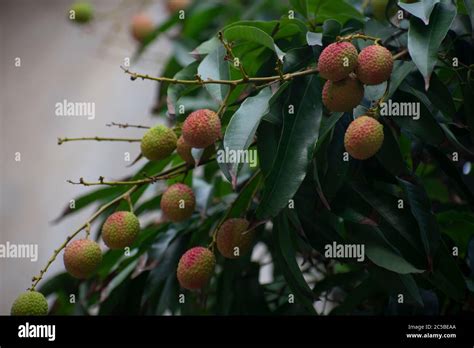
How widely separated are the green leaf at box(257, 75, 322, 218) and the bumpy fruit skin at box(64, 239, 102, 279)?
0.16m

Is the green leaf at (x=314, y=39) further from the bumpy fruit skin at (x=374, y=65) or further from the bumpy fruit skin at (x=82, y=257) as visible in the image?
the bumpy fruit skin at (x=82, y=257)

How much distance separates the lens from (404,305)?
0.80m

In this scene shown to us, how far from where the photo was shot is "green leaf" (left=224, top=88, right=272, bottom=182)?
0.65 m

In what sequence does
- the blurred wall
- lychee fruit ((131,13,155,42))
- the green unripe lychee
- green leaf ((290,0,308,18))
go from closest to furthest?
1. green leaf ((290,0,308,18))
2. the green unripe lychee
3. lychee fruit ((131,13,155,42))
4. the blurred wall

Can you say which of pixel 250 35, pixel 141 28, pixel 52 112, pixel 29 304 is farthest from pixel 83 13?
pixel 29 304

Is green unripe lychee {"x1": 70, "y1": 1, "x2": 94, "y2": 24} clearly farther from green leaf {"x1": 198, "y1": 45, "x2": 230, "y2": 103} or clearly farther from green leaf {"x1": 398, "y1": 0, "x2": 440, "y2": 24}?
green leaf {"x1": 398, "y1": 0, "x2": 440, "y2": 24}

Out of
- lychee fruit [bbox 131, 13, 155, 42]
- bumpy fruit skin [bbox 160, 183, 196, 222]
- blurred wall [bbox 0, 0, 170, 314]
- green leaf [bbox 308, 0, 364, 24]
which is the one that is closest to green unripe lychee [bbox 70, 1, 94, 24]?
lychee fruit [bbox 131, 13, 155, 42]

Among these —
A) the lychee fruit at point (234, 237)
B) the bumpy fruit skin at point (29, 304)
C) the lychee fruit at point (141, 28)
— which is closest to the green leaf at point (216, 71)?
the lychee fruit at point (234, 237)

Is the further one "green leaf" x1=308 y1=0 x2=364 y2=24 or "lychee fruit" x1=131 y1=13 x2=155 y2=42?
"lychee fruit" x1=131 y1=13 x2=155 y2=42

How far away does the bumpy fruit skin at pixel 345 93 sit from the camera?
66 cm

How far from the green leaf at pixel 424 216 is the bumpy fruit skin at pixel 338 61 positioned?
0.43ft

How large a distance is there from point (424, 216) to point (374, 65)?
0.16m

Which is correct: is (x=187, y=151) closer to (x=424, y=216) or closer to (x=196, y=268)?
(x=196, y=268)

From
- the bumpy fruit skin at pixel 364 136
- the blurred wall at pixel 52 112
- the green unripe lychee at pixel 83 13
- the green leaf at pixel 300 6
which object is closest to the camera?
the bumpy fruit skin at pixel 364 136
